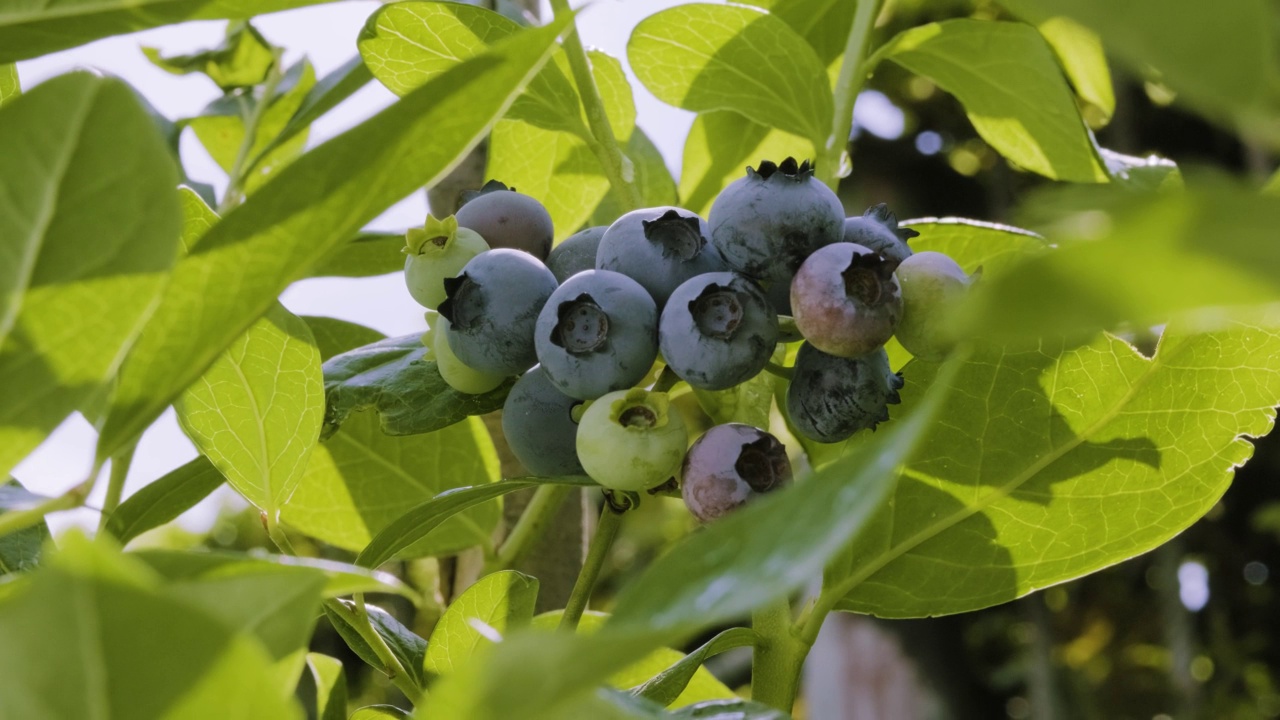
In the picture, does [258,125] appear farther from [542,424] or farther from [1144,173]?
[1144,173]

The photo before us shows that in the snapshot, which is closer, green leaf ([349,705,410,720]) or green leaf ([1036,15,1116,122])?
green leaf ([349,705,410,720])

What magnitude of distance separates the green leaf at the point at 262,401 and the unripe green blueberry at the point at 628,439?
14 centimetres

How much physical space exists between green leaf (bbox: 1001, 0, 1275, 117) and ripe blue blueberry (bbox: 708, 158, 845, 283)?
0.83 feet

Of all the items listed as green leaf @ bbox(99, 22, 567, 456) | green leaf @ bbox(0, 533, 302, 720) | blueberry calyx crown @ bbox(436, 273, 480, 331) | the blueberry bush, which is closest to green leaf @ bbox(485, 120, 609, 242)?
the blueberry bush

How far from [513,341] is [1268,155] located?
3.16m

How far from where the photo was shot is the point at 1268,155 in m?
3.07

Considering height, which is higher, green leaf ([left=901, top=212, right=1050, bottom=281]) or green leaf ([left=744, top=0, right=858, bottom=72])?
green leaf ([left=744, top=0, right=858, bottom=72])

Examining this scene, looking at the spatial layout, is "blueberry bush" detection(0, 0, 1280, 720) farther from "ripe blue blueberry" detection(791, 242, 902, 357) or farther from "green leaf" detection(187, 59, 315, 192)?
"green leaf" detection(187, 59, 315, 192)

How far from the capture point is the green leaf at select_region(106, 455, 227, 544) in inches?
21.0

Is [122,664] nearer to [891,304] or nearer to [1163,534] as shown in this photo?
[891,304]

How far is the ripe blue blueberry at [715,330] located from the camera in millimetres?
448

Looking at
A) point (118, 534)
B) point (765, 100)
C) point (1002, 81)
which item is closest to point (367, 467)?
point (118, 534)

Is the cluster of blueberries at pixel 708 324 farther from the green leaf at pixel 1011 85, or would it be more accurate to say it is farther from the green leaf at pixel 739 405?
the green leaf at pixel 1011 85

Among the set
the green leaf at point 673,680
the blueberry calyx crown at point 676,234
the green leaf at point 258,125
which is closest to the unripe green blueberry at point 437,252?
the blueberry calyx crown at point 676,234
